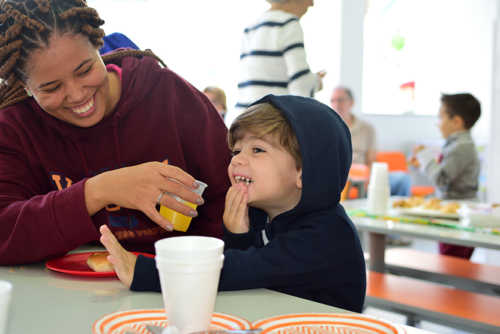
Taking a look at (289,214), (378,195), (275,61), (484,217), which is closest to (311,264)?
(289,214)

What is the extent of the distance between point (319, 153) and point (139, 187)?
0.36 metres

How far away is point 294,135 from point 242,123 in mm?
127

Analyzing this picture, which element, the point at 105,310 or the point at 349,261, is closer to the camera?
the point at 105,310

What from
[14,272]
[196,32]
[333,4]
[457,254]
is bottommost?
[457,254]

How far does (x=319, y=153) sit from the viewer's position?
1.05m

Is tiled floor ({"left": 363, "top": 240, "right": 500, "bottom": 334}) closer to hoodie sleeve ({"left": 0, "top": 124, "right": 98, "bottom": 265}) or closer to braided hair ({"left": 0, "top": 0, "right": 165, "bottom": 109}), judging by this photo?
hoodie sleeve ({"left": 0, "top": 124, "right": 98, "bottom": 265})

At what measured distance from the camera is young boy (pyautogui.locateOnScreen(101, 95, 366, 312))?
2.96 feet

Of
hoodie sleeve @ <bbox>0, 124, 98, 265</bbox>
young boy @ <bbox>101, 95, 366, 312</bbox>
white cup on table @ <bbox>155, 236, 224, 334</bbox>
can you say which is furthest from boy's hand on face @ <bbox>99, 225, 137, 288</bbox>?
white cup on table @ <bbox>155, 236, 224, 334</bbox>

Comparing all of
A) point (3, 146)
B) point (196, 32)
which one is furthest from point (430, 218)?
point (196, 32)

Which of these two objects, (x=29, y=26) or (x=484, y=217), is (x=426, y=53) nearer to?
(x=484, y=217)

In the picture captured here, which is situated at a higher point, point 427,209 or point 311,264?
point 311,264

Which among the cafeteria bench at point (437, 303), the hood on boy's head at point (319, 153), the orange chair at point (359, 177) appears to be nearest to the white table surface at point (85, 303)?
the hood on boy's head at point (319, 153)

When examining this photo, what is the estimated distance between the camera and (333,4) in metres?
6.14

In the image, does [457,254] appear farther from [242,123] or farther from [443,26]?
[443,26]
